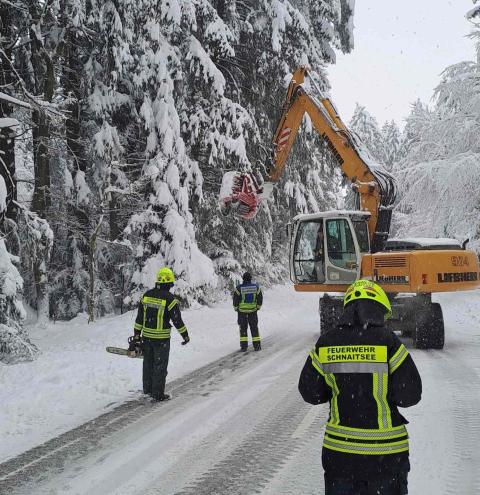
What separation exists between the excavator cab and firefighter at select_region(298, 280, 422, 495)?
9.06 meters

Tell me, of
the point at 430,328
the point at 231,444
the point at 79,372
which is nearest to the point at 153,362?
the point at 79,372

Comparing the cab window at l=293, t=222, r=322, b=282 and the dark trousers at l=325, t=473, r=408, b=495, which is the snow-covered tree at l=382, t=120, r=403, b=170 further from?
the dark trousers at l=325, t=473, r=408, b=495

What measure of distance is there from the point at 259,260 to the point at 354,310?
60.1 feet

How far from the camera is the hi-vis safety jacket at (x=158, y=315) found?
8.03 meters

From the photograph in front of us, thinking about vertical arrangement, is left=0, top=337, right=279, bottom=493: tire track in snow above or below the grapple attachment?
below

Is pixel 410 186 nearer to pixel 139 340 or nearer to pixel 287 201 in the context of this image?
pixel 287 201

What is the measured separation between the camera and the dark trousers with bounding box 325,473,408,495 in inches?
119

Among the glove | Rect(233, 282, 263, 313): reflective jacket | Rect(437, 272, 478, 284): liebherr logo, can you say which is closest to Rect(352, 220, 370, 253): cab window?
Rect(437, 272, 478, 284): liebherr logo

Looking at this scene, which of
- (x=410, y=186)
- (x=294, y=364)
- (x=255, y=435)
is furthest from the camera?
(x=410, y=186)

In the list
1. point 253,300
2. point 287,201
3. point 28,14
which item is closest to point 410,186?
point 287,201

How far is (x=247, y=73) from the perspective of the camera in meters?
18.4

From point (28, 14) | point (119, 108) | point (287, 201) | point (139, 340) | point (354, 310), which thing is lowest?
point (139, 340)

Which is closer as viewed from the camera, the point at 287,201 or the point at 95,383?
the point at 95,383

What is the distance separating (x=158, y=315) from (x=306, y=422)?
2713 mm
